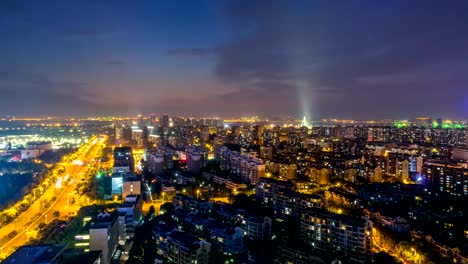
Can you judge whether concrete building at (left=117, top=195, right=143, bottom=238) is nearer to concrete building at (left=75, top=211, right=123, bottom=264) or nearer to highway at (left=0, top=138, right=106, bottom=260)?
concrete building at (left=75, top=211, right=123, bottom=264)

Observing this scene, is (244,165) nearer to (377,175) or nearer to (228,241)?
(377,175)

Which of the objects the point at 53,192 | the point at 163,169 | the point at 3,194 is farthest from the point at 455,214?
the point at 3,194

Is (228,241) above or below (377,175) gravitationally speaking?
below

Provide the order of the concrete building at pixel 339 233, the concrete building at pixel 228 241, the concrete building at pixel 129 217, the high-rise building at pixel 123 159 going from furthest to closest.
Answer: the high-rise building at pixel 123 159 < the concrete building at pixel 129 217 < the concrete building at pixel 228 241 < the concrete building at pixel 339 233

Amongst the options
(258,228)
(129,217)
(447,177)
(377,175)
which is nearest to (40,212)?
(129,217)

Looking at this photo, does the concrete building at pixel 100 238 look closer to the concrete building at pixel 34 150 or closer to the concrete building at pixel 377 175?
the concrete building at pixel 377 175

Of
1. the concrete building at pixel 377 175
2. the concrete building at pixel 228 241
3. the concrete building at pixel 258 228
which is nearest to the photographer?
the concrete building at pixel 228 241

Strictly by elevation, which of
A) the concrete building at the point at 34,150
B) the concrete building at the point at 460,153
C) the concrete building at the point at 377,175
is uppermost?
the concrete building at the point at 460,153

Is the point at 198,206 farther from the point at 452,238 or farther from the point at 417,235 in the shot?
the point at 452,238

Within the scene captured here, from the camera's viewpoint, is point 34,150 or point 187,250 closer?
point 187,250

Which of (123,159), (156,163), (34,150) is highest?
(123,159)

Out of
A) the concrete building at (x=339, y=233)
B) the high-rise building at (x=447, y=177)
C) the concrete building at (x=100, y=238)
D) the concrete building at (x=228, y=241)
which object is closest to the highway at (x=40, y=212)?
the concrete building at (x=100, y=238)
